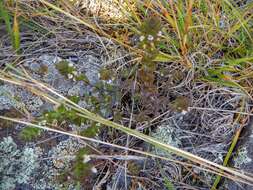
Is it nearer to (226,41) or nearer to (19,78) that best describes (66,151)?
(19,78)

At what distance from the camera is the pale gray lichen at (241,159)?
160 cm

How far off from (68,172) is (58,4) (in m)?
0.85

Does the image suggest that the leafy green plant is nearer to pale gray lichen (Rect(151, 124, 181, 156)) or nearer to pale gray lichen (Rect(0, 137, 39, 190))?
pale gray lichen (Rect(0, 137, 39, 190))

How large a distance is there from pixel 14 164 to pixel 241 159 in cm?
91

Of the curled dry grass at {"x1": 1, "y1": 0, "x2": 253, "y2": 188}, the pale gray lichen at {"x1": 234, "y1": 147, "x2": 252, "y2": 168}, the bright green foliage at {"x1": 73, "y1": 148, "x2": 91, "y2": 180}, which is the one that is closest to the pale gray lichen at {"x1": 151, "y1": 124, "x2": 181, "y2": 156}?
the curled dry grass at {"x1": 1, "y1": 0, "x2": 253, "y2": 188}

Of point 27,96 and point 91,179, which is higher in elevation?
point 27,96

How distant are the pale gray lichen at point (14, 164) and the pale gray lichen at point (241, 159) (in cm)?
81

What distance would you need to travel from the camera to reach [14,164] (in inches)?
61.6

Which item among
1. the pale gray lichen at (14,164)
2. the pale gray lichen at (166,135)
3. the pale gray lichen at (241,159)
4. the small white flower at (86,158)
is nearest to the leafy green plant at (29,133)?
the pale gray lichen at (14,164)

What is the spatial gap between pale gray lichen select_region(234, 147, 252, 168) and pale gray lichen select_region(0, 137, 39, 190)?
81 cm

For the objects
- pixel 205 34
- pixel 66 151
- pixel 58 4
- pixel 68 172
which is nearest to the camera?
pixel 68 172

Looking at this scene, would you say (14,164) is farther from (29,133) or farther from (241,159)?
(241,159)

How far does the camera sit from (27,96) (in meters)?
1.69

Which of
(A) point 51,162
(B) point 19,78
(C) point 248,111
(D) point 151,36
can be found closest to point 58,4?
(B) point 19,78
